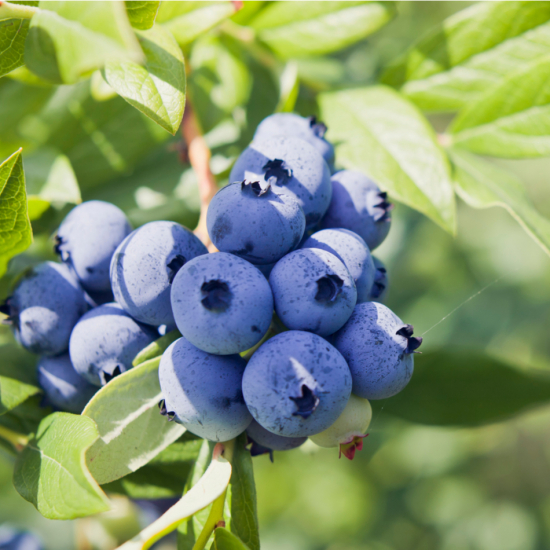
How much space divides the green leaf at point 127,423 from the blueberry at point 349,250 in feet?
1.23

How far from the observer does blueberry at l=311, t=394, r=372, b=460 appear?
0.90 m

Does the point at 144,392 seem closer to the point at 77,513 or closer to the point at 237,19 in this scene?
the point at 77,513

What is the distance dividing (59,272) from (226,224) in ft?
1.45

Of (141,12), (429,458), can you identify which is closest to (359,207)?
(141,12)

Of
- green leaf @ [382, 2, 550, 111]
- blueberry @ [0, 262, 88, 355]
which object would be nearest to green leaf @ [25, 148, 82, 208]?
blueberry @ [0, 262, 88, 355]

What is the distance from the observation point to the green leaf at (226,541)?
89 cm

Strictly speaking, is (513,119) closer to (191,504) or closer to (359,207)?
(359,207)

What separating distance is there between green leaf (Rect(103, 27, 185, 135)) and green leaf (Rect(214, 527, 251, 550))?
707 mm

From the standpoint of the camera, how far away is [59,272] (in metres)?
1.08

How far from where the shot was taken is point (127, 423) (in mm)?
953

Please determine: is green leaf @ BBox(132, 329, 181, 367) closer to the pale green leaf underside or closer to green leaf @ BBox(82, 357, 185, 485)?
green leaf @ BBox(82, 357, 185, 485)

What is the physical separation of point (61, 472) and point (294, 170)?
67cm

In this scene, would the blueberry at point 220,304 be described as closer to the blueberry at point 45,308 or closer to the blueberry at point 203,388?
the blueberry at point 203,388

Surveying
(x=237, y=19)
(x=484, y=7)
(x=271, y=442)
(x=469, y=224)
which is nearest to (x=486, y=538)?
(x=469, y=224)
